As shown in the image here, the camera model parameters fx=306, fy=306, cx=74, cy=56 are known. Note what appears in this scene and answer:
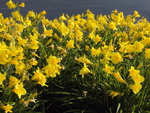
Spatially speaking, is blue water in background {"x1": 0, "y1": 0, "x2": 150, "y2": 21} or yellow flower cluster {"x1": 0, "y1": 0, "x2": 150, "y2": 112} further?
blue water in background {"x1": 0, "y1": 0, "x2": 150, "y2": 21}

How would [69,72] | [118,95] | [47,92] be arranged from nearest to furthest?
[118,95], [47,92], [69,72]

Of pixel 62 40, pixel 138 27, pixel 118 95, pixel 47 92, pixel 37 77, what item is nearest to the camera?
pixel 37 77

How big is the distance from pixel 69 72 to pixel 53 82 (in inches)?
11.4

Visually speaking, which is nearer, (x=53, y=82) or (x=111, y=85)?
(x=111, y=85)

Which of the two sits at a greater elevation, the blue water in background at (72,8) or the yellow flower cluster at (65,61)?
the blue water in background at (72,8)

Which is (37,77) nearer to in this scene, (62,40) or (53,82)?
(53,82)

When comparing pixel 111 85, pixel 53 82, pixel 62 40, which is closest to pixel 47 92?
pixel 53 82

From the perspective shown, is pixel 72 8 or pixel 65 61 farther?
pixel 72 8

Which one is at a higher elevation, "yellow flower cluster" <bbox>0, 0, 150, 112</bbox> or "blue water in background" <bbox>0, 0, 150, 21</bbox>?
"blue water in background" <bbox>0, 0, 150, 21</bbox>

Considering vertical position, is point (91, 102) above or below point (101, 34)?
below

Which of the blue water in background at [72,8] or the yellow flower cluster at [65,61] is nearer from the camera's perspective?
the yellow flower cluster at [65,61]

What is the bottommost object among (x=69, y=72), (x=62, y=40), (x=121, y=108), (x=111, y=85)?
(x=121, y=108)

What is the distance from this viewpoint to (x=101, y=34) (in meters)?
4.51

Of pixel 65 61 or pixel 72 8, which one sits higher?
pixel 72 8
